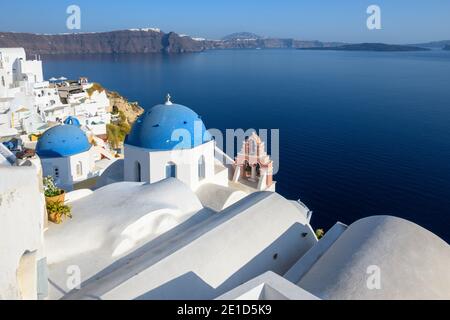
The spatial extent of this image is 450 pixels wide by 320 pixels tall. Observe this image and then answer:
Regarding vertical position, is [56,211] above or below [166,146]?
below

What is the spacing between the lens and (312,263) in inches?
347

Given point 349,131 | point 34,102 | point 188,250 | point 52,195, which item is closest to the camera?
point 188,250

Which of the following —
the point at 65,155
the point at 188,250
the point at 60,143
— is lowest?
the point at 188,250

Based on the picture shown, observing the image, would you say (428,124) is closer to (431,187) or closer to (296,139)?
(296,139)

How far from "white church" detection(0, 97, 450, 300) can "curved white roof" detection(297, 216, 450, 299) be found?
2cm

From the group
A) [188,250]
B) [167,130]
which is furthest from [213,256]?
[167,130]

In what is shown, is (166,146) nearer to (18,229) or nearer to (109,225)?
(109,225)

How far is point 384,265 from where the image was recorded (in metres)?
7.72

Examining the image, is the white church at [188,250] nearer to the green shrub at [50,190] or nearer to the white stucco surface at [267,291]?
the white stucco surface at [267,291]

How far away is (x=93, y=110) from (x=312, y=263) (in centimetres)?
4002

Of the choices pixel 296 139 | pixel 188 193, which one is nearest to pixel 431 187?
pixel 296 139

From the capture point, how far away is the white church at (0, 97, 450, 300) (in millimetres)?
6371

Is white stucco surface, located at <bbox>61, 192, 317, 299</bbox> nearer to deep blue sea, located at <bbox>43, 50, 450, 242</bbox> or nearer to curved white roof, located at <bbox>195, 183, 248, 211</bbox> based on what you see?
curved white roof, located at <bbox>195, 183, 248, 211</bbox>

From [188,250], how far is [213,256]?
533mm
